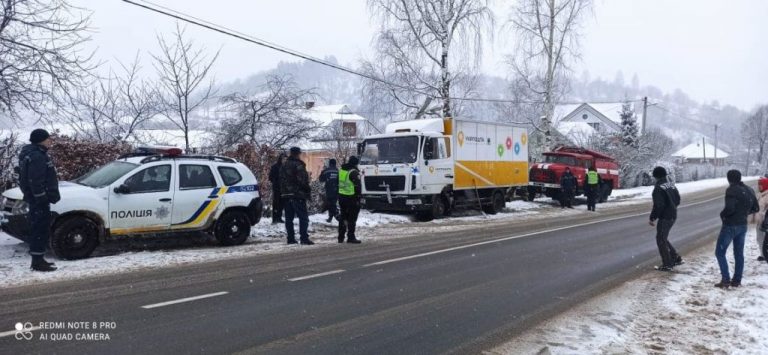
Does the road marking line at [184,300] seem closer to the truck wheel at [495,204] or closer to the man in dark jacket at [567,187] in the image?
the truck wheel at [495,204]

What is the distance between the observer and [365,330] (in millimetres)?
5660

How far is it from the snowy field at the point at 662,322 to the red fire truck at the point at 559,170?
1717 centimetres

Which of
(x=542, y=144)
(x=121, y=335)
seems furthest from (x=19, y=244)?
(x=542, y=144)

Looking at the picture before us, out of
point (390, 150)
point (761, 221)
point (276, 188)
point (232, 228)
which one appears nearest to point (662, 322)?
point (761, 221)

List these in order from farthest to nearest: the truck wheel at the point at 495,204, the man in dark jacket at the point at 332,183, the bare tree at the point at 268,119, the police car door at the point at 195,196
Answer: the truck wheel at the point at 495,204, the bare tree at the point at 268,119, the man in dark jacket at the point at 332,183, the police car door at the point at 195,196

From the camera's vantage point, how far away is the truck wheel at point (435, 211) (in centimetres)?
1781

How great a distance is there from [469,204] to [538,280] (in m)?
11.0

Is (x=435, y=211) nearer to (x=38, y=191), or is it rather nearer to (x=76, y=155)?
(x=76, y=155)

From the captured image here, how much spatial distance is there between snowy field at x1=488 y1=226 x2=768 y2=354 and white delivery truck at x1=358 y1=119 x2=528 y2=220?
8.97 metres

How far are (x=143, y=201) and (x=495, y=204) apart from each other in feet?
45.0

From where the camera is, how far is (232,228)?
11.0 metres

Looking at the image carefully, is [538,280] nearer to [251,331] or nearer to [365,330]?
Answer: [365,330]

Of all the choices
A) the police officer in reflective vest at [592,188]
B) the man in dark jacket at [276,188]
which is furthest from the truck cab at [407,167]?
the police officer in reflective vest at [592,188]

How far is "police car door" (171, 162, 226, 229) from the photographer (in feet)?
33.5
